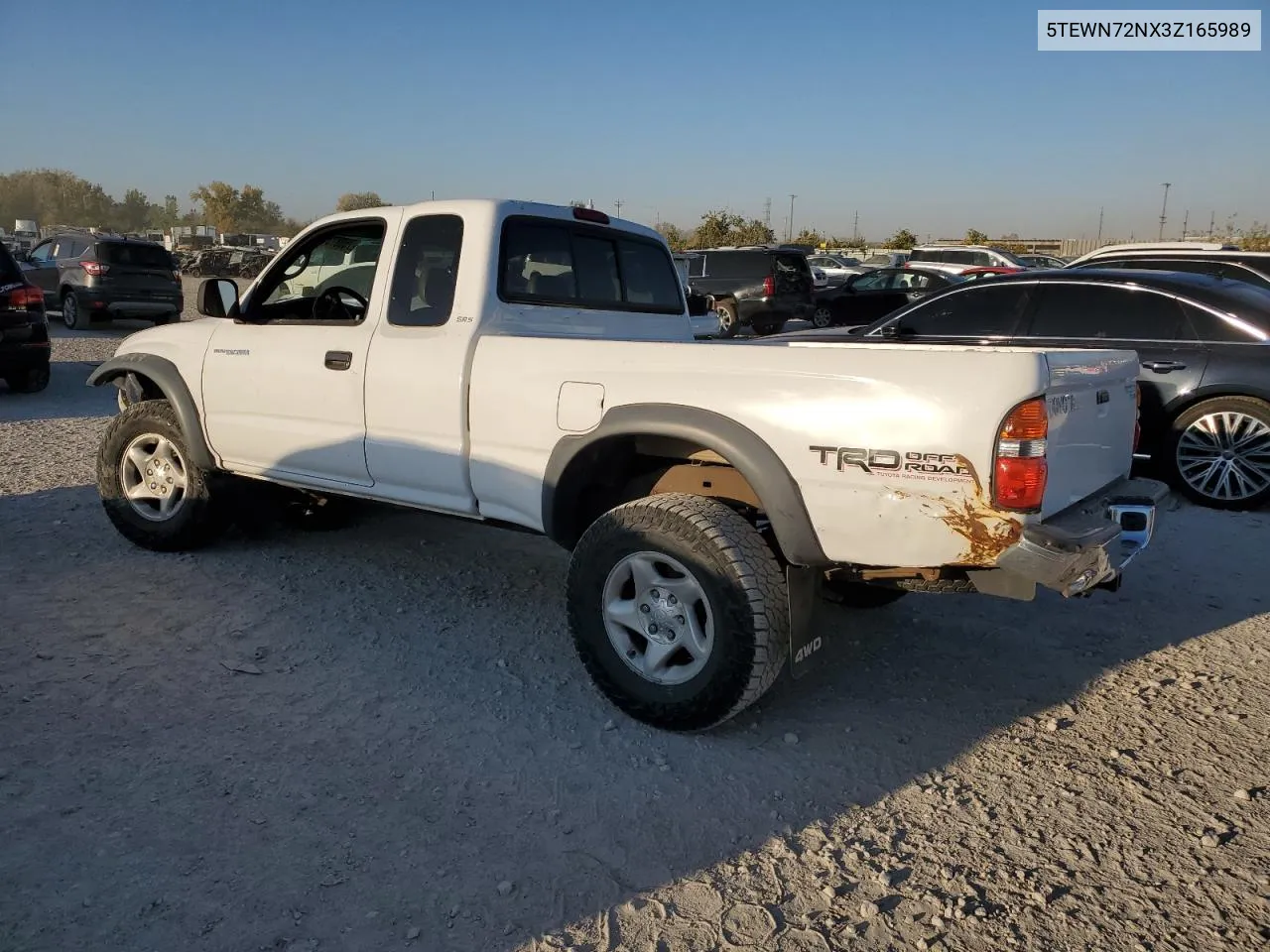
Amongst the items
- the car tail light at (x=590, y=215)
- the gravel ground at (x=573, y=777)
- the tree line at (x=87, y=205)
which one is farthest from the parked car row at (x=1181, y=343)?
the tree line at (x=87, y=205)

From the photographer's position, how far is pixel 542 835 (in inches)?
115

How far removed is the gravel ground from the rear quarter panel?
2.86 ft

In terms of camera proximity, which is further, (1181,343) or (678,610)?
(1181,343)

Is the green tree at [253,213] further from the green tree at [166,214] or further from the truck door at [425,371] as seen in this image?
the truck door at [425,371]

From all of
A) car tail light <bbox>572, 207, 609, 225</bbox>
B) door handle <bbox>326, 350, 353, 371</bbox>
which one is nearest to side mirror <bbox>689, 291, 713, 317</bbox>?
car tail light <bbox>572, 207, 609, 225</bbox>

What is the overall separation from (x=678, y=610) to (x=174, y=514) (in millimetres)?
3261

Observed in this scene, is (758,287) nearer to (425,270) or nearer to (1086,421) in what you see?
(425,270)

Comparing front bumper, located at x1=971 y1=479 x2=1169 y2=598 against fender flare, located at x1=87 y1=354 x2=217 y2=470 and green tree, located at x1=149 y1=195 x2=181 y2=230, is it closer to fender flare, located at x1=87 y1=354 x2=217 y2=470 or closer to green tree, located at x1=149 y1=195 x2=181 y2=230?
fender flare, located at x1=87 y1=354 x2=217 y2=470

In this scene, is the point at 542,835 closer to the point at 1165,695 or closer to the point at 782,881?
the point at 782,881

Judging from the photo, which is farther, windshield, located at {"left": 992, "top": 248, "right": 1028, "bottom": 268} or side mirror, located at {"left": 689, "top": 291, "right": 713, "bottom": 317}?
windshield, located at {"left": 992, "top": 248, "right": 1028, "bottom": 268}

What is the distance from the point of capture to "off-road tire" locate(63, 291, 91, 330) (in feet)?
57.0

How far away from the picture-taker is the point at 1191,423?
700 centimetres

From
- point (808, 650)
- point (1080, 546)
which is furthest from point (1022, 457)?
point (808, 650)

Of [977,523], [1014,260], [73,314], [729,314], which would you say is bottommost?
A: [729,314]
